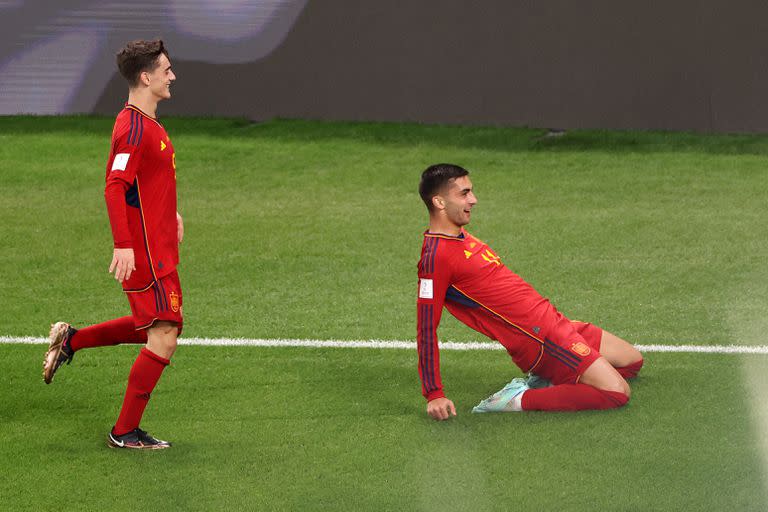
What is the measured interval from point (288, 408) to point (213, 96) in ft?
28.0

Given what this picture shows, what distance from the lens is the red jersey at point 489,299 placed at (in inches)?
245

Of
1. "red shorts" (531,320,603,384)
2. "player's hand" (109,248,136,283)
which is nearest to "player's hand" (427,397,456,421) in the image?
"red shorts" (531,320,603,384)

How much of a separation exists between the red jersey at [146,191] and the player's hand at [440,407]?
144 cm

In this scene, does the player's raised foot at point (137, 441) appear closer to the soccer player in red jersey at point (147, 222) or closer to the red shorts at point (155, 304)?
the soccer player in red jersey at point (147, 222)

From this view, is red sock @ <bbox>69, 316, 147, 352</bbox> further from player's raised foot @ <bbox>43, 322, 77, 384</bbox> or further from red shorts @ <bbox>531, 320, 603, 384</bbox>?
Result: red shorts @ <bbox>531, 320, 603, 384</bbox>

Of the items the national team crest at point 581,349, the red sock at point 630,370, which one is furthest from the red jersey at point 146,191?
the red sock at point 630,370

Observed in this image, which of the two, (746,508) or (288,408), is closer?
(746,508)

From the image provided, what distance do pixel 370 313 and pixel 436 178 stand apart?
2.26 m

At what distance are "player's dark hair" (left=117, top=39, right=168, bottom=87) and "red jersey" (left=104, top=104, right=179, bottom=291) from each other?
16cm

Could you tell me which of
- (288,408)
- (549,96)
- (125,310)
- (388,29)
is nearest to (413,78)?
(388,29)

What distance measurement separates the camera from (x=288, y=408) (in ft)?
21.4

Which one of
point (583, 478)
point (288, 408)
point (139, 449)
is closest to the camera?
point (583, 478)

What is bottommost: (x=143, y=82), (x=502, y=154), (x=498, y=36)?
(x=502, y=154)

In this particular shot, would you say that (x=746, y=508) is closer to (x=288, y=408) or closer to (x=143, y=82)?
(x=288, y=408)
